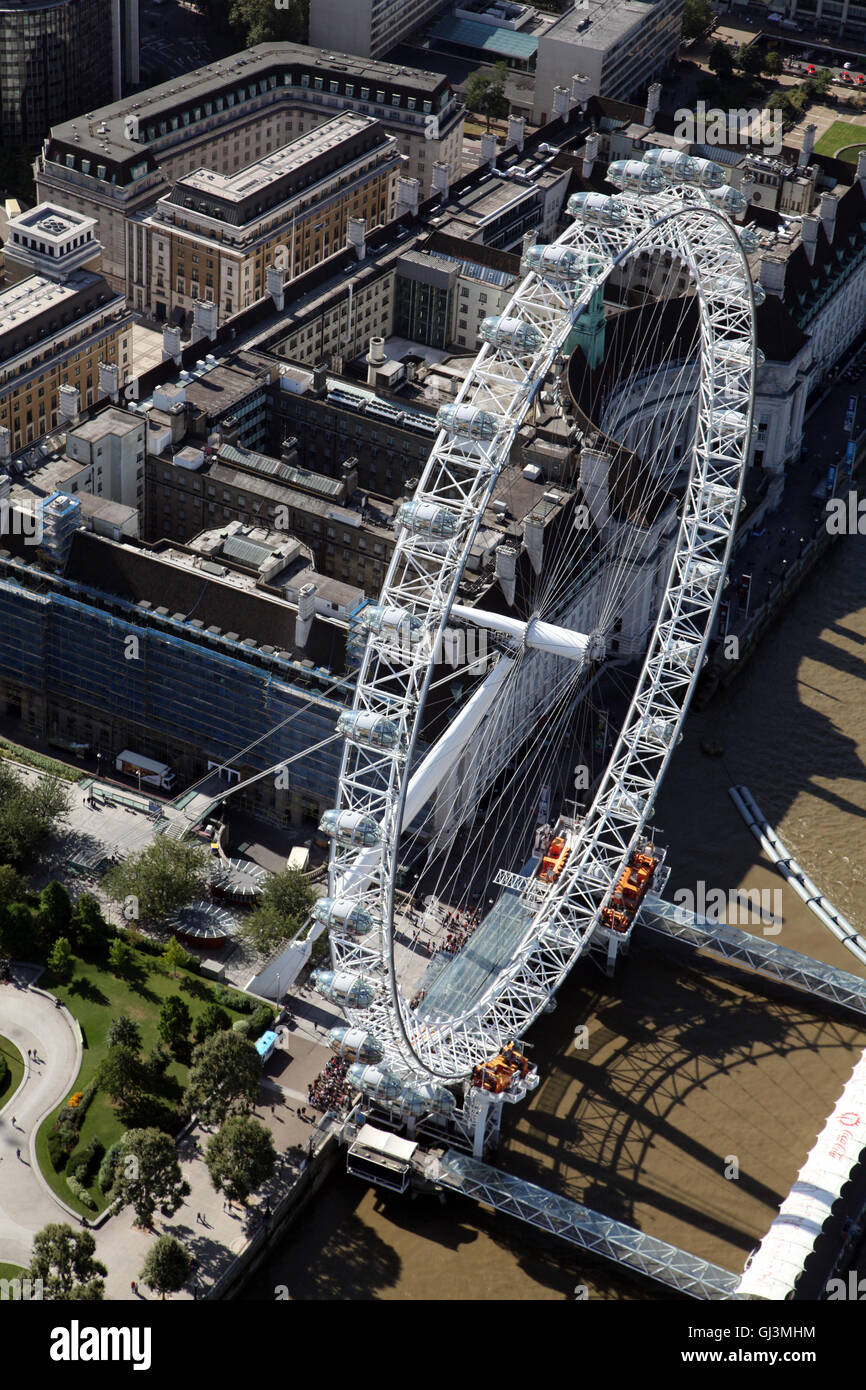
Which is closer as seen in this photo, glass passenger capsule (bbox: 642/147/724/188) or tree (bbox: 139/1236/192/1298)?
tree (bbox: 139/1236/192/1298)

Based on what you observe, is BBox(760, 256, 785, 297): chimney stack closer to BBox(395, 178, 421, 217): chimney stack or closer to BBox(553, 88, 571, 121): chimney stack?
BBox(395, 178, 421, 217): chimney stack

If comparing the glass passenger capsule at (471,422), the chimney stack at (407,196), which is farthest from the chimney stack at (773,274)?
the glass passenger capsule at (471,422)

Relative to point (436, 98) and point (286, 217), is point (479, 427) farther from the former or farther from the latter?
point (436, 98)

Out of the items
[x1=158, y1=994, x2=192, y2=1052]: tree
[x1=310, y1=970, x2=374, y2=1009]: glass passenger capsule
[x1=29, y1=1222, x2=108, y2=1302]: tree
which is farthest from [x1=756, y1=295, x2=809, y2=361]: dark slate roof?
[x1=29, y1=1222, x2=108, y2=1302]: tree

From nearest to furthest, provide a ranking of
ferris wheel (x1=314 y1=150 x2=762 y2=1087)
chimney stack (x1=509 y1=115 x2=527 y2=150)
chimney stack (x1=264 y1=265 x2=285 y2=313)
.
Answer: ferris wheel (x1=314 y1=150 x2=762 y2=1087) → chimney stack (x1=264 y1=265 x2=285 y2=313) → chimney stack (x1=509 y1=115 x2=527 y2=150)

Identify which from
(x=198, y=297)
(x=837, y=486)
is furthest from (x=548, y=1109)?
(x=198, y=297)
